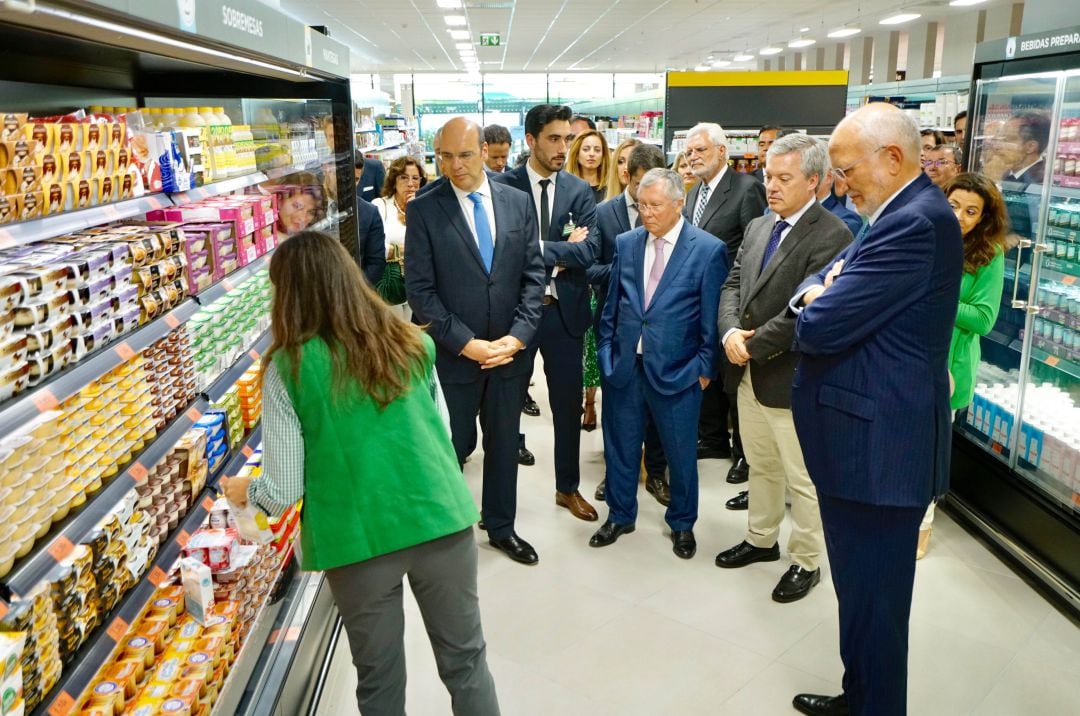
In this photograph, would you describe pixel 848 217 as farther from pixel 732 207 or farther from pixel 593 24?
pixel 593 24

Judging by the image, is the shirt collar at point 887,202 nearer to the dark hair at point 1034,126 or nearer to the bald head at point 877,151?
the bald head at point 877,151

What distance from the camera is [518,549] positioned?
375 centimetres

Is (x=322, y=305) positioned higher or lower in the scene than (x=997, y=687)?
higher

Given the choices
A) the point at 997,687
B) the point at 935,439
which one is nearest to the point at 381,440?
the point at 935,439

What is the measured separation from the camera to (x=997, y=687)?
2.87m

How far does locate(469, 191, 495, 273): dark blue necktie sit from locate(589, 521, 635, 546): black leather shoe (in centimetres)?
136

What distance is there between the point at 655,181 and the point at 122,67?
78.6 inches

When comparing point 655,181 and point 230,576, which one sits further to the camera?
point 655,181

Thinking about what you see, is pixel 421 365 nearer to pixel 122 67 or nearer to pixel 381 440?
pixel 381 440

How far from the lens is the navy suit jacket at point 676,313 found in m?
3.56

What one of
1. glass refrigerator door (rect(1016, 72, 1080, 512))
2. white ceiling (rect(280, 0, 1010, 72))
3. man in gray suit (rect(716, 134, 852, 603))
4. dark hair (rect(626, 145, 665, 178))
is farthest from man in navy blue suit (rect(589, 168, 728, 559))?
white ceiling (rect(280, 0, 1010, 72))

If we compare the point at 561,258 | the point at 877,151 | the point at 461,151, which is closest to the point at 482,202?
the point at 461,151

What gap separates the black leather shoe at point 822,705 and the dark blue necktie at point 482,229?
6.37 ft

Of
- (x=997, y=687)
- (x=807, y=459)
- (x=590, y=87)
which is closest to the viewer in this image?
(x=807, y=459)
